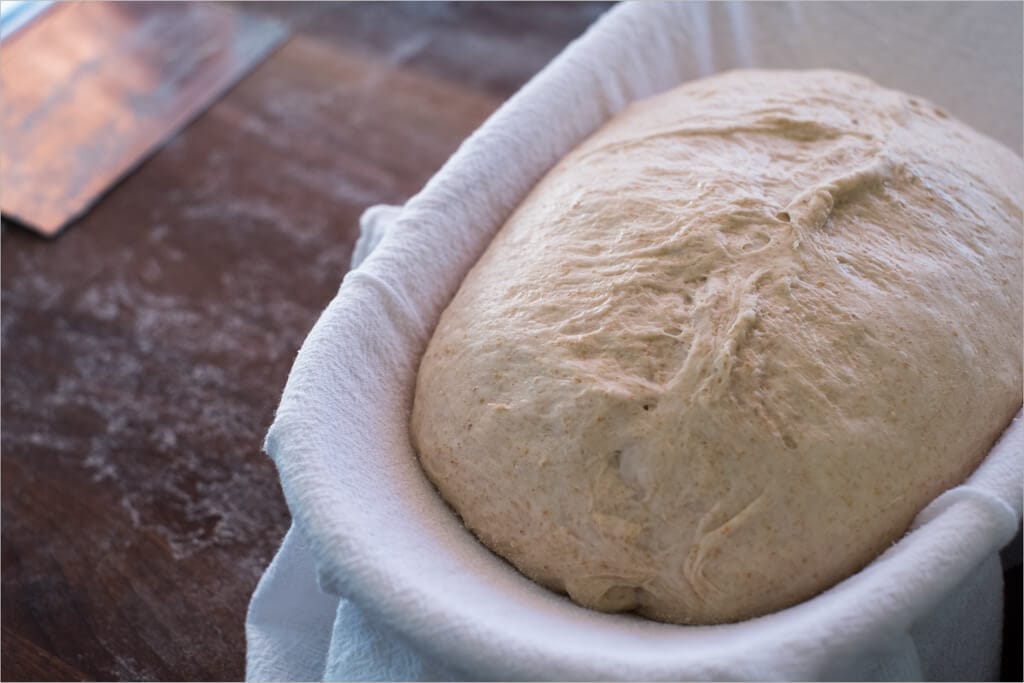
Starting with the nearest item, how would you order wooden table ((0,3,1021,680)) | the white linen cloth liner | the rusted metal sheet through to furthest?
1. the white linen cloth liner
2. wooden table ((0,3,1021,680))
3. the rusted metal sheet

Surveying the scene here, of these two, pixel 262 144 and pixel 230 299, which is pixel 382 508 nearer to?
pixel 230 299

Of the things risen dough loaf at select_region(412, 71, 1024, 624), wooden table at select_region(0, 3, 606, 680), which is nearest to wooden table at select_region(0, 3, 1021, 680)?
wooden table at select_region(0, 3, 606, 680)

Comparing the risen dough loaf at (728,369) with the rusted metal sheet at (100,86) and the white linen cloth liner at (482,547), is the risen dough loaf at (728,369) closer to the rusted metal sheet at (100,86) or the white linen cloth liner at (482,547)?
the white linen cloth liner at (482,547)

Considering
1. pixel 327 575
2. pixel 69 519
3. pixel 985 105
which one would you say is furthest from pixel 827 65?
pixel 69 519

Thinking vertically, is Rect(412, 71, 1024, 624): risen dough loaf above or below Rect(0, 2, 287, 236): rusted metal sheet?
above

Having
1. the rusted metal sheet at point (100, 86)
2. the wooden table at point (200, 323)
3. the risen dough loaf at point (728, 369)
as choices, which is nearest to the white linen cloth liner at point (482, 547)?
the risen dough loaf at point (728, 369)

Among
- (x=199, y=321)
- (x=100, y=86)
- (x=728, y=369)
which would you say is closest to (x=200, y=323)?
(x=199, y=321)

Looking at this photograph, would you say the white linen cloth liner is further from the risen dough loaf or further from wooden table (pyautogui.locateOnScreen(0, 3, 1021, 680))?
wooden table (pyautogui.locateOnScreen(0, 3, 1021, 680))
